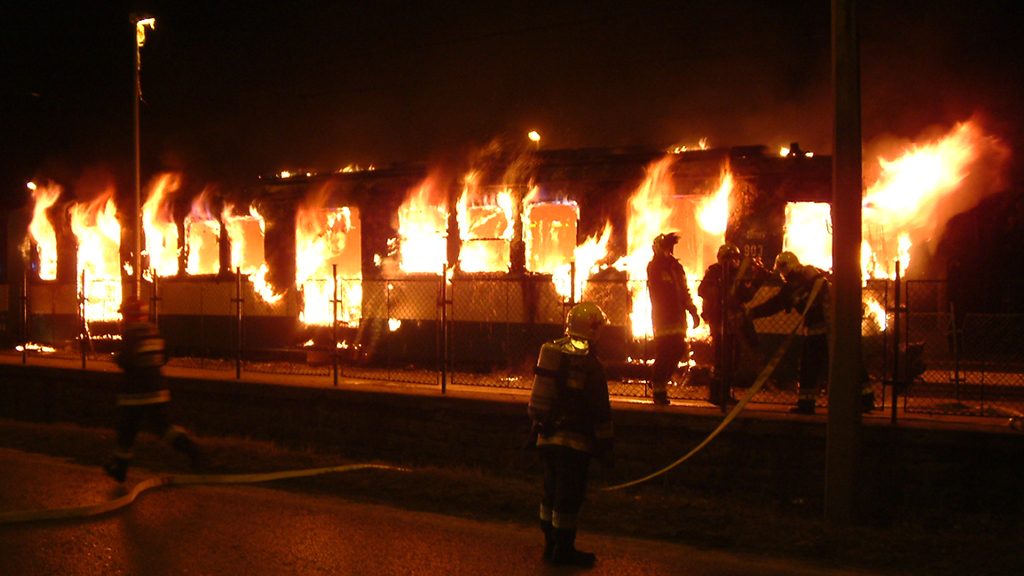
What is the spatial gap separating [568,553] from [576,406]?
1.03 meters

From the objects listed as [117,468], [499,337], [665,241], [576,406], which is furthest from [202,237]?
[576,406]

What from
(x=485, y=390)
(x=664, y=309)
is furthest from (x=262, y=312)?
(x=664, y=309)

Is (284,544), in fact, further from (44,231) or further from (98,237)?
(44,231)

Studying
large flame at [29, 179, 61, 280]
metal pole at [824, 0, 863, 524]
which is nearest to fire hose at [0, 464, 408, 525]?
metal pole at [824, 0, 863, 524]

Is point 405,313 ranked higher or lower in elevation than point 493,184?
lower

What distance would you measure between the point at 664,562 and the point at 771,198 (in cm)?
609

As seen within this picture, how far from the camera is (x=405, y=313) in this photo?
520 inches

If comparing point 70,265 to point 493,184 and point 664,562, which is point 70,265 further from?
point 664,562

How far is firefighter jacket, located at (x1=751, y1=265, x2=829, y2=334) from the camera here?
8055mm

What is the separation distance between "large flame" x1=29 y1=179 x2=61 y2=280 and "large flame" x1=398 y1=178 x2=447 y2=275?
1003 cm

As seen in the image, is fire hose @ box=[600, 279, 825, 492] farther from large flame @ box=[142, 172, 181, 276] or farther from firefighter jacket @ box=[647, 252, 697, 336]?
large flame @ box=[142, 172, 181, 276]

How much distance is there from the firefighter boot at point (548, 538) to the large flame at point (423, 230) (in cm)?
746

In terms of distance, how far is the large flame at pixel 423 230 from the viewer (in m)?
12.9

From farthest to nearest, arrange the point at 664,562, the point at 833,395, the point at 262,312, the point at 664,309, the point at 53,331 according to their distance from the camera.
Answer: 1. the point at 53,331
2. the point at 262,312
3. the point at 664,309
4. the point at 833,395
5. the point at 664,562
